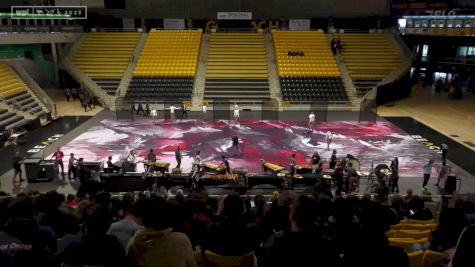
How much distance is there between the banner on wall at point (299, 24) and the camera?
136 feet

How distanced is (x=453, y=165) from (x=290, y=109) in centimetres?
1453

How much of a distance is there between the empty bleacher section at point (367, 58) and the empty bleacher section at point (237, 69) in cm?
794

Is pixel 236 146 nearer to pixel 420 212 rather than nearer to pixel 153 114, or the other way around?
pixel 153 114

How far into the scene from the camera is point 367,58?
38281 mm

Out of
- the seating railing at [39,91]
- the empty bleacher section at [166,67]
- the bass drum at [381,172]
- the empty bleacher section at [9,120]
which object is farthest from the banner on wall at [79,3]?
the bass drum at [381,172]

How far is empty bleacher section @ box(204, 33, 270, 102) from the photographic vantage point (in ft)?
110

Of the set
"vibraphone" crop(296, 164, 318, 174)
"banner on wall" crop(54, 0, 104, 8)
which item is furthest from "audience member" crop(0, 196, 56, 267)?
"banner on wall" crop(54, 0, 104, 8)

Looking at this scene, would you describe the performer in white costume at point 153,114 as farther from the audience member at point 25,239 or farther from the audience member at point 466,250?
the audience member at point 466,250

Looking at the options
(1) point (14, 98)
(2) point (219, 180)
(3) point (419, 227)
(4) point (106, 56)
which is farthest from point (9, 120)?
(3) point (419, 227)

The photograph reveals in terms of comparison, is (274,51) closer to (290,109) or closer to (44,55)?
(290,109)

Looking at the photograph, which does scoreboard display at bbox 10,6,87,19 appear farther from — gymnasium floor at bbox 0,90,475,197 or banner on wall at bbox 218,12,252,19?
banner on wall at bbox 218,12,252,19

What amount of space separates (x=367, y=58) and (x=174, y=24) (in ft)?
64.2

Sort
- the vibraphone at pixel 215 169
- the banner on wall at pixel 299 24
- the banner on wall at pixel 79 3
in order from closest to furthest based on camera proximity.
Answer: the vibraphone at pixel 215 169 → the banner on wall at pixel 79 3 → the banner on wall at pixel 299 24

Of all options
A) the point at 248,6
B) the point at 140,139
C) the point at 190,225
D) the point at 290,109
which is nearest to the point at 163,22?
the point at 248,6
